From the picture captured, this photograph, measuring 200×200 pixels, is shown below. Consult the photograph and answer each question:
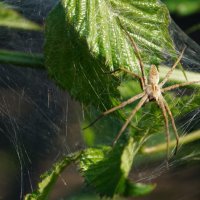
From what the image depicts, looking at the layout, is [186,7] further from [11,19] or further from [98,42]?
[98,42]

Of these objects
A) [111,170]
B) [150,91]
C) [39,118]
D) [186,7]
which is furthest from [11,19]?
[186,7]

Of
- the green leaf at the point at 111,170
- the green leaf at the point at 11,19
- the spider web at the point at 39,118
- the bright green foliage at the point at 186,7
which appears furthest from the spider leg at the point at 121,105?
the bright green foliage at the point at 186,7

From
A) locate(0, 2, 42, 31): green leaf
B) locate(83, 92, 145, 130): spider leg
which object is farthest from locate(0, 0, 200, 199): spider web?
locate(83, 92, 145, 130): spider leg

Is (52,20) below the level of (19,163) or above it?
above

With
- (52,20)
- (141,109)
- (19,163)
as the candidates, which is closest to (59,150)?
(19,163)

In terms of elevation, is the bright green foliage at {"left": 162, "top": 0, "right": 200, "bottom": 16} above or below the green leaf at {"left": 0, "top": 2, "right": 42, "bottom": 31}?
below

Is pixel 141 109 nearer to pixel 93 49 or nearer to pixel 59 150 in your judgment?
pixel 93 49

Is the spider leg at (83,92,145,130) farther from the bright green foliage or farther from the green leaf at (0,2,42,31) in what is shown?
the bright green foliage
